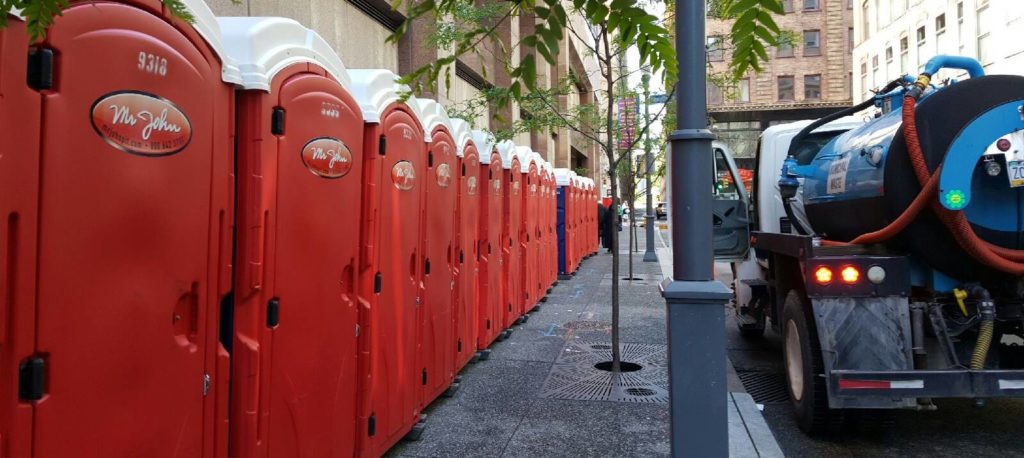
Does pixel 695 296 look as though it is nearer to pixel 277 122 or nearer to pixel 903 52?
pixel 277 122

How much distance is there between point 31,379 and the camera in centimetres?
207

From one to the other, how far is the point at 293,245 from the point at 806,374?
381 centimetres

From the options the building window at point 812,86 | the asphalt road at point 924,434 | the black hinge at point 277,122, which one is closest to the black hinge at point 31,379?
the black hinge at point 277,122

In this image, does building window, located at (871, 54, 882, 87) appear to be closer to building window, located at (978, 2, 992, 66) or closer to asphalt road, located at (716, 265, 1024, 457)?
building window, located at (978, 2, 992, 66)

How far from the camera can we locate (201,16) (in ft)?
9.11

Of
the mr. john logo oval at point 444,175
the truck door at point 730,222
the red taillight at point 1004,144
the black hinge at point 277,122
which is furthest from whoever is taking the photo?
the truck door at point 730,222

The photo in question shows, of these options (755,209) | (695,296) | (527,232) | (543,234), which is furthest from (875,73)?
(695,296)

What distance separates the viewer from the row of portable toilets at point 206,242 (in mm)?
2088

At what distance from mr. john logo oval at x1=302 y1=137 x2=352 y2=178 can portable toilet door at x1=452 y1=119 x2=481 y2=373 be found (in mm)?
2810

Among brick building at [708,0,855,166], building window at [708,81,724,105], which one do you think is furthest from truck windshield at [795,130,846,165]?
brick building at [708,0,855,166]

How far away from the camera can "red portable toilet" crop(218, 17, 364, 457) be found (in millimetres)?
3262

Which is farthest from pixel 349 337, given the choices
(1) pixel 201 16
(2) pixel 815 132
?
(2) pixel 815 132

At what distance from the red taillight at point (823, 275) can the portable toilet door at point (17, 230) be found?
4.43m

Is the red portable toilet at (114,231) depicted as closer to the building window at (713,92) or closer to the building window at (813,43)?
the building window at (713,92)
